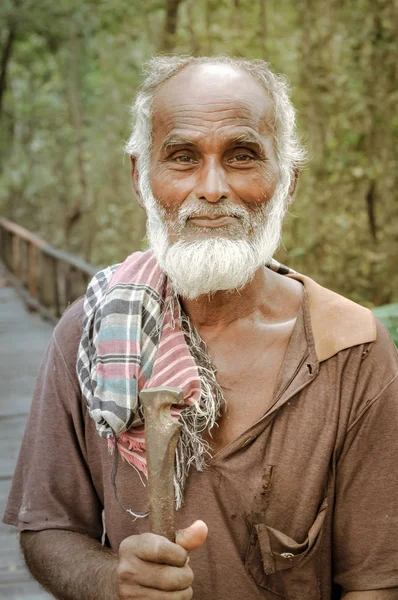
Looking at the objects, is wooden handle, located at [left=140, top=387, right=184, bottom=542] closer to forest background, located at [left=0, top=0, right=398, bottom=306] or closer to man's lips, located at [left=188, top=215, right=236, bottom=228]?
man's lips, located at [left=188, top=215, right=236, bottom=228]

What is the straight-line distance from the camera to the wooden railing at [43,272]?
7.94 m

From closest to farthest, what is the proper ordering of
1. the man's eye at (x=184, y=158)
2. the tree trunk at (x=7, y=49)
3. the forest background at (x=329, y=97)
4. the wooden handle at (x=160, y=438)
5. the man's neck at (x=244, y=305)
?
the wooden handle at (x=160, y=438) → the man's eye at (x=184, y=158) → the man's neck at (x=244, y=305) → the forest background at (x=329, y=97) → the tree trunk at (x=7, y=49)

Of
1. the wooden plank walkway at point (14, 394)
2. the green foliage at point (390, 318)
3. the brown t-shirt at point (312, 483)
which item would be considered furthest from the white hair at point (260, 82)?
the wooden plank walkway at point (14, 394)

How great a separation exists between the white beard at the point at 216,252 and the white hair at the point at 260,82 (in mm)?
59

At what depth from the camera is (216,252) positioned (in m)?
1.94

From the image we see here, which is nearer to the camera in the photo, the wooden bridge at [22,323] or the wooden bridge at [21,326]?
the wooden bridge at [22,323]

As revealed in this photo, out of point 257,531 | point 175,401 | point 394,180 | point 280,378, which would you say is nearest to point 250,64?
point 280,378

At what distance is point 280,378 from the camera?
1935 millimetres

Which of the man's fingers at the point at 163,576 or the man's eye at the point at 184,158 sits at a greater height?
the man's eye at the point at 184,158

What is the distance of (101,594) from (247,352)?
0.62m

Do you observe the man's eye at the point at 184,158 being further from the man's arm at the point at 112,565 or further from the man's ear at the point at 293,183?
the man's arm at the point at 112,565

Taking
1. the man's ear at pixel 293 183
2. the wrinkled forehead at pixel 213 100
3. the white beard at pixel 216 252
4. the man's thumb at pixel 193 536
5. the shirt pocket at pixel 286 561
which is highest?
the wrinkled forehead at pixel 213 100

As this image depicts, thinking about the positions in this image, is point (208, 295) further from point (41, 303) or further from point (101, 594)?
point (41, 303)

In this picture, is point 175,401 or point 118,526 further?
point 118,526
